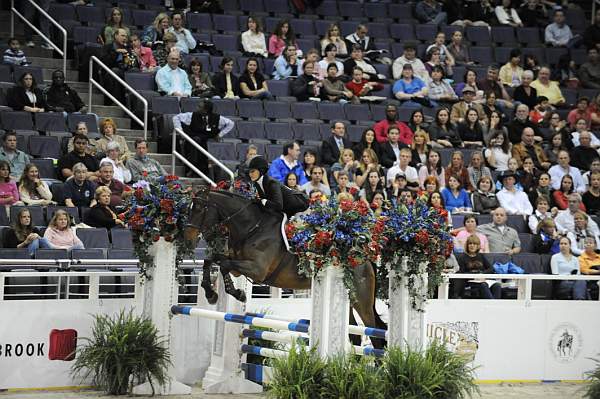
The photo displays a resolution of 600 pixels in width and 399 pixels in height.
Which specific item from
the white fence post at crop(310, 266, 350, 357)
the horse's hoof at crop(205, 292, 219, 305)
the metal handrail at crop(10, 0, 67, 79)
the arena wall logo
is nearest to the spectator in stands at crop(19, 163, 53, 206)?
the horse's hoof at crop(205, 292, 219, 305)

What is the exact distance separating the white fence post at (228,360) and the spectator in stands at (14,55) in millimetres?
6972

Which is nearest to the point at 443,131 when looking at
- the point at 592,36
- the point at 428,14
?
the point at 428,14

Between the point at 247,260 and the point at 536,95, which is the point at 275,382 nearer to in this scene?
the point at 247,260

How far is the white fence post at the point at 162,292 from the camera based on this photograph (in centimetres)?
1205

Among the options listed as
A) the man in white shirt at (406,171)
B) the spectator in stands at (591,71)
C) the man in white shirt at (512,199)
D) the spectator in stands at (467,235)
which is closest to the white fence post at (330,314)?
the spectator in stands at (467,235)

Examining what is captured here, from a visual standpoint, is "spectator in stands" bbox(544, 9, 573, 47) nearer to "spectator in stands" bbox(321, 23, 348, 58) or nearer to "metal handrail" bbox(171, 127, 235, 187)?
"spectator in stands" bbox(321, 23, 348, 58)

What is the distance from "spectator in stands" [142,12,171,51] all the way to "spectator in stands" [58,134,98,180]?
382 centimetres

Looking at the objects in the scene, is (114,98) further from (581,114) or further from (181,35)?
(581,114)

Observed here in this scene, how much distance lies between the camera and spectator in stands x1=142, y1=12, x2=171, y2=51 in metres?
19.0

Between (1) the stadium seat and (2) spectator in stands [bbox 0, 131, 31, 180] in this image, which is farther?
(2) spectator in stands [bbox 0, 131, 31, 180]

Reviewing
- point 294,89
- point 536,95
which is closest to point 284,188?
point 294,89

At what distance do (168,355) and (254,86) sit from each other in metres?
7.65

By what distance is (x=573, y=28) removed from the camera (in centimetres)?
2402

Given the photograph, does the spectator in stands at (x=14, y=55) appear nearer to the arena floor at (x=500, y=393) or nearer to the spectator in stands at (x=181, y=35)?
the spectator in stands at (x=181, y=35)
